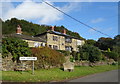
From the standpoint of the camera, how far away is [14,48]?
1752cm

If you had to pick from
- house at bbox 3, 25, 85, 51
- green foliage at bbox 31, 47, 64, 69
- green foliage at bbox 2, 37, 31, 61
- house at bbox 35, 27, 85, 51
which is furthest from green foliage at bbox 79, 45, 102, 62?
house at bbox 35, 27, 85, 51

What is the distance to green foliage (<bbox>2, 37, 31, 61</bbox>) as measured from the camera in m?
16.9

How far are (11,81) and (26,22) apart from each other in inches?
2650

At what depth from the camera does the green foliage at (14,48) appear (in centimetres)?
1691

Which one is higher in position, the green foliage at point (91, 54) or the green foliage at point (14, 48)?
the green foliage at point (14, 48)

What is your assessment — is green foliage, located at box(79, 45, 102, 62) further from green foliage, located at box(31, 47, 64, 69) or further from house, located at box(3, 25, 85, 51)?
house, located at box(3, 25, 85, 51)

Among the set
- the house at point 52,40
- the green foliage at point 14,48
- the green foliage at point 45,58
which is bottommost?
the green foliage at point 45,58

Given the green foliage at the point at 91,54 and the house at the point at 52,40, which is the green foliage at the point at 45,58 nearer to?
the green foliage at the point at 91,54

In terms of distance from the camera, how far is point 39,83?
11633 mm

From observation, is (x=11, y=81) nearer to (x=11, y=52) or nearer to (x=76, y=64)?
(x=11, y=52)

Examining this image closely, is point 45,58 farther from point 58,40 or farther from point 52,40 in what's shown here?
point 58,40

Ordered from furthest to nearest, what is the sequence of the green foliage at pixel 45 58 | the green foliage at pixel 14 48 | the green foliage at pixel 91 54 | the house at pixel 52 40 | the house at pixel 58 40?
the house at pixel 58 40
the house at pixel 52 40
the green foliage at pixel 91 54
the green foliage at pixel 45 58
the green foliage at pixel 14 48

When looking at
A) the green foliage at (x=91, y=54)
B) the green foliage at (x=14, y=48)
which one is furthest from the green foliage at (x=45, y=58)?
the green foliage at (x=91, y=54)

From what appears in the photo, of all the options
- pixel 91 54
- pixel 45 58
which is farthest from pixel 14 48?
pixel 91 54
